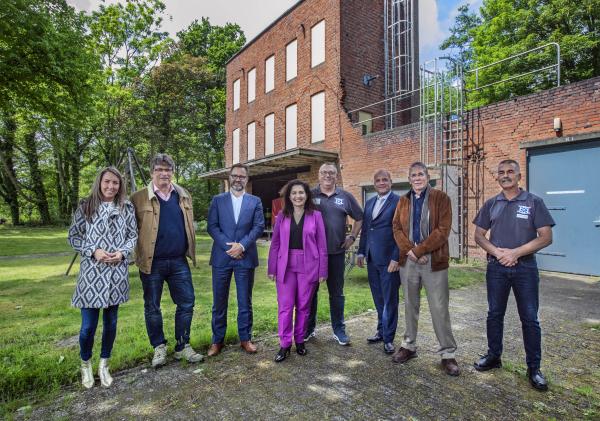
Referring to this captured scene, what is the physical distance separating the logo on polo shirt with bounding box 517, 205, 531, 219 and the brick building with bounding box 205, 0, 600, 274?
243 inches

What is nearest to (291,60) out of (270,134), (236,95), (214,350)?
(270,134)

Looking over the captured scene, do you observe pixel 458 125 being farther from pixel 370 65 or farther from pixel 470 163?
pixel 370 65

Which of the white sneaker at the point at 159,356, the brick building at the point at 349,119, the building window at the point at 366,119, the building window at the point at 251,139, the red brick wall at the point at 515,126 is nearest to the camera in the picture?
the white sneaker at the point at 159,356

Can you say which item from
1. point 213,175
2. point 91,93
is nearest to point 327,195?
point 91,93

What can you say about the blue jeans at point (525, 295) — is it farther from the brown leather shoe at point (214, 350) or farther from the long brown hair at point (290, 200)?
the brown leather shoe at point (214, 350)

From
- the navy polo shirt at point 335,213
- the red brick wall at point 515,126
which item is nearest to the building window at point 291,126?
the red brick wall at point 515,126

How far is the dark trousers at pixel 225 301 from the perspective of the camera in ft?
13.1

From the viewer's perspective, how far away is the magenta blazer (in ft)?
12.9

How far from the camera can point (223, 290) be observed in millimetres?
4000

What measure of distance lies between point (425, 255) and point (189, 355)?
2.55m

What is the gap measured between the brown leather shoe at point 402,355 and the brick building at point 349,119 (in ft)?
21.8

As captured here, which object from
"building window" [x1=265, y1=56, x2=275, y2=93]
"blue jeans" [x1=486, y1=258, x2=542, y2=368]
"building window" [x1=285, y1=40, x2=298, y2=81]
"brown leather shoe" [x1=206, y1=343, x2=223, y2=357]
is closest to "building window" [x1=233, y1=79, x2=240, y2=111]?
"building window" [x1=265, y1=56, x2=275, y2=93]

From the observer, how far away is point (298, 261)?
3.93m

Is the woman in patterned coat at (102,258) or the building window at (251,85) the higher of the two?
the building window at (251,85)
